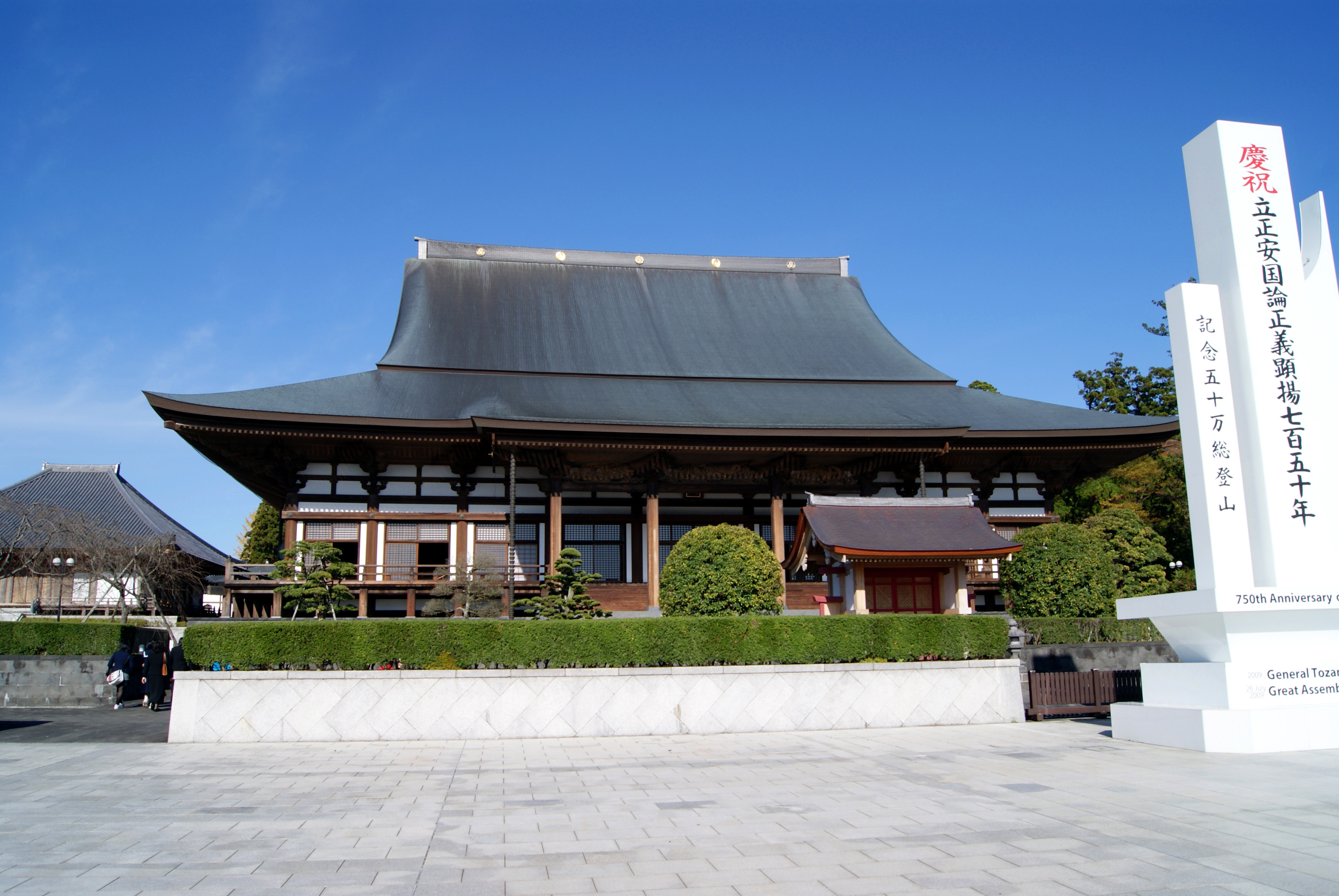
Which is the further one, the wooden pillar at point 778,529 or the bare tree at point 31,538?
the bare tree at point 31,538

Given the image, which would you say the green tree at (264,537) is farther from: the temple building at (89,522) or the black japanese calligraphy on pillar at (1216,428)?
the black japanese calligraphy on pillar at (1216,428)

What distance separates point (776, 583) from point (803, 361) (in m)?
12.4

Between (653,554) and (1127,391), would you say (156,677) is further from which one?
(1127,391)

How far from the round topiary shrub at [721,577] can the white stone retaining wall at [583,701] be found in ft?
5.39

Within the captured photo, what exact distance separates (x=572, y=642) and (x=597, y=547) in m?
9.89

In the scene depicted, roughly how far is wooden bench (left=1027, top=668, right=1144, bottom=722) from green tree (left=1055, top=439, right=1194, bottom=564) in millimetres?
10951

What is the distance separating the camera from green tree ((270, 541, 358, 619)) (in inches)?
648

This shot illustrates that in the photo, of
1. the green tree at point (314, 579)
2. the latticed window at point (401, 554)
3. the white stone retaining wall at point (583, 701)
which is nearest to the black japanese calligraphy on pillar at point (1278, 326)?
the white stone retaining wall at point (583, 701)

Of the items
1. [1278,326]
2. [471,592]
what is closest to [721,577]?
[471,592]

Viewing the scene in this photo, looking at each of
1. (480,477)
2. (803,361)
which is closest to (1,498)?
(480,477)

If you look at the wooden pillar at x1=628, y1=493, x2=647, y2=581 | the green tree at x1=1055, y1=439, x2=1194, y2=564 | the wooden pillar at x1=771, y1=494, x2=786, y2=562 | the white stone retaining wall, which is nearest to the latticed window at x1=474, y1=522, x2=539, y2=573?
the wooden pillar at x1=628, y1=493, x2=647, y2=581

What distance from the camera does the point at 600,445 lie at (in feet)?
63.5

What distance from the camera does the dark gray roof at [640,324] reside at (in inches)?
966

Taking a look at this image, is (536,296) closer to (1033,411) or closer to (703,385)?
(703,385)
